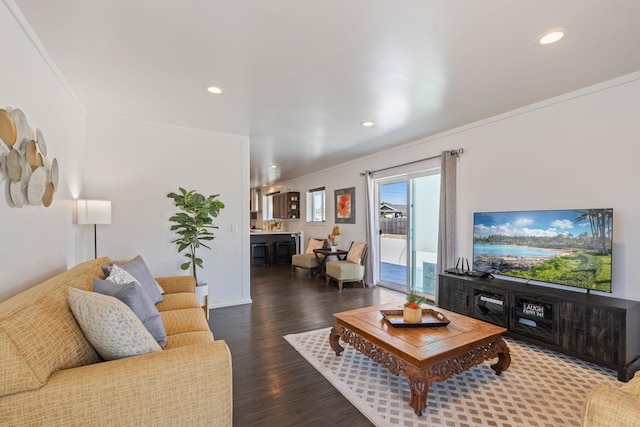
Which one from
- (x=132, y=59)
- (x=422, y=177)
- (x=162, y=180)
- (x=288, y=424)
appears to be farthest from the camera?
(x=422, y=177)

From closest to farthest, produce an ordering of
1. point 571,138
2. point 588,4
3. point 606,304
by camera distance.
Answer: point 588,4, point 606,304, point 571,138

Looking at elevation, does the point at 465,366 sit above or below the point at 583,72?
below

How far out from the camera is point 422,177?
4887 millimetres

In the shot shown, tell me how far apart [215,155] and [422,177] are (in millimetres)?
3256

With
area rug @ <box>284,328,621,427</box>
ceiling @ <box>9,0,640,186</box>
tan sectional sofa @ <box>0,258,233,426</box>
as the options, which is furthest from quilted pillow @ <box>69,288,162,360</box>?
ceiling @ <box>9,0,640,186</box>

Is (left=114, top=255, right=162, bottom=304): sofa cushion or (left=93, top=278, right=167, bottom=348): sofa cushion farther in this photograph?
(left=114, top=255, right=162, bottom=304): sofa cushion

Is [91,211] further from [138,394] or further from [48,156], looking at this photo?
[138,394]

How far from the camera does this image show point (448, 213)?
414 centimetres

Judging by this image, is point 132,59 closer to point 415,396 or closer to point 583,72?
point 415,396

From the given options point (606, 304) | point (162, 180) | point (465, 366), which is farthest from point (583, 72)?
point (162, 180)

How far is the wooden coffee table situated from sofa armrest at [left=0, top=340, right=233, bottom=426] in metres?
1.20

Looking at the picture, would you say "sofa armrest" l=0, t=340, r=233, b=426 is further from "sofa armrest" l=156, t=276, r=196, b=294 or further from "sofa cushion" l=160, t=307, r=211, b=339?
"sofa armrest" l=156, t=276, r=196, b=294

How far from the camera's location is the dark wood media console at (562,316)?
2.39m

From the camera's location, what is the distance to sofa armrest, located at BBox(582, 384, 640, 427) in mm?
976
